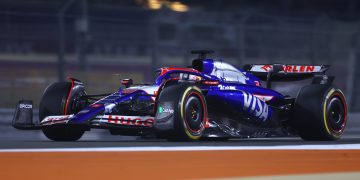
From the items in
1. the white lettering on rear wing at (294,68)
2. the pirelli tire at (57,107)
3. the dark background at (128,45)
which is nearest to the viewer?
the pirelli tire at (57,107)

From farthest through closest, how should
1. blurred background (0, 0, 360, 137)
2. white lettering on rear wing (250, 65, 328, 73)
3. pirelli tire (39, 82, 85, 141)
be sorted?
blurred background (0, 0, 360, 137) < white lettering on rear wing (250, 65, 328, 73) < pirelli tire (39, 82, 85, 141)

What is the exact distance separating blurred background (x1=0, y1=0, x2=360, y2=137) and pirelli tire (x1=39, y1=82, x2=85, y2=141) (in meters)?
2.79

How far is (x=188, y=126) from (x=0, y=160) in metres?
2.66

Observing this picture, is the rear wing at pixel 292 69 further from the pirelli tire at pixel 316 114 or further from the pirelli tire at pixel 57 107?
the pirelli tire at pixel 57 107

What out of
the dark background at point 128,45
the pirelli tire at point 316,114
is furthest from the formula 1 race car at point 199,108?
the dark background at point 128,45

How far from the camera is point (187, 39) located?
14258mm

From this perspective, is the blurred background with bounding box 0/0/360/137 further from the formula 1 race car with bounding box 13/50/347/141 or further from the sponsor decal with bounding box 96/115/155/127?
the sponsor decal with bounding box 96/115/155/127

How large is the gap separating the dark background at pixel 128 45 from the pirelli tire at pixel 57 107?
3.37 metres

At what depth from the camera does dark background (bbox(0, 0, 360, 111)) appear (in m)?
13.3

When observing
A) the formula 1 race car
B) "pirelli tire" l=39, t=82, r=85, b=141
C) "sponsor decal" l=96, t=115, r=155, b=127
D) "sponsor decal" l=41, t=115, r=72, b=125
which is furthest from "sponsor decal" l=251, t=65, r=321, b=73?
"sponsor decal" l=41, t=115, r=72, b=125

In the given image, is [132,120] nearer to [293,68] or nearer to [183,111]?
[183,111]

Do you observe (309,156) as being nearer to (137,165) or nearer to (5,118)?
(137,165)

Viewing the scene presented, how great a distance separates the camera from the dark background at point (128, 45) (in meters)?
13.3

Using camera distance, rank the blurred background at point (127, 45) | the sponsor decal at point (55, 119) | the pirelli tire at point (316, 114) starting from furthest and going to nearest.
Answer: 1. the blurred background at point (127, 45)
2. the pirelli tire at point (316, 114)
3. the sponsor decal at point (55, 119)
